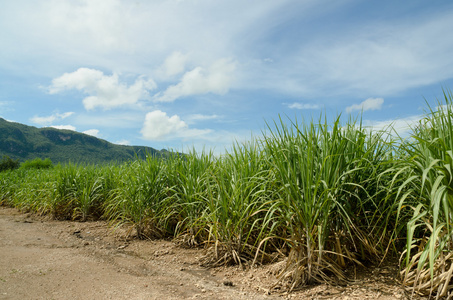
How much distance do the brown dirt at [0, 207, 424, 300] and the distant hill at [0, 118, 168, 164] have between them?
54.5m

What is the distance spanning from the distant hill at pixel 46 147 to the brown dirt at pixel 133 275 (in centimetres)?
5451

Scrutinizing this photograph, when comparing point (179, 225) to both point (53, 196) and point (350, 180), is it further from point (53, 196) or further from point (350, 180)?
point (53, 196)

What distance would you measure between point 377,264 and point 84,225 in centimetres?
518

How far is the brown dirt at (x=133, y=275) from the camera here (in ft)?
8.44

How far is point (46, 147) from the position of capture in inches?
2507

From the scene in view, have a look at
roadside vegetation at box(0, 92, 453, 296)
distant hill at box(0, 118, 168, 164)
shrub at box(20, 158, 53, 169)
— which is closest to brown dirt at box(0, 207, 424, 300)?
roadside vegetation at box(0, 92, 453, 296)

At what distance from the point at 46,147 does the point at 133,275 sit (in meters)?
70.2

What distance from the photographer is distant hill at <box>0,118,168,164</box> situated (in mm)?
59438

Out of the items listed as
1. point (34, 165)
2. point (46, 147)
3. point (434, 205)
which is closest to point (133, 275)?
point (434, 205)

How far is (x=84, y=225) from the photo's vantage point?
598 cm

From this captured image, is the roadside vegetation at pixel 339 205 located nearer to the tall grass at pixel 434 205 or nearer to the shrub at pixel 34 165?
the tall grass at pixel 434 205

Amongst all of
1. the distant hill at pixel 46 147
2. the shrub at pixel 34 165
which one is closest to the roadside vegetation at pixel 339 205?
the shrub at pixel 34 165

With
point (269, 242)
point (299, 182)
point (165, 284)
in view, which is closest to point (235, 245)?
point (269, 242)

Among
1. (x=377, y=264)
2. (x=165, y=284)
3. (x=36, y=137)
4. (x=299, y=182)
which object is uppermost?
(x=36, y=137)
